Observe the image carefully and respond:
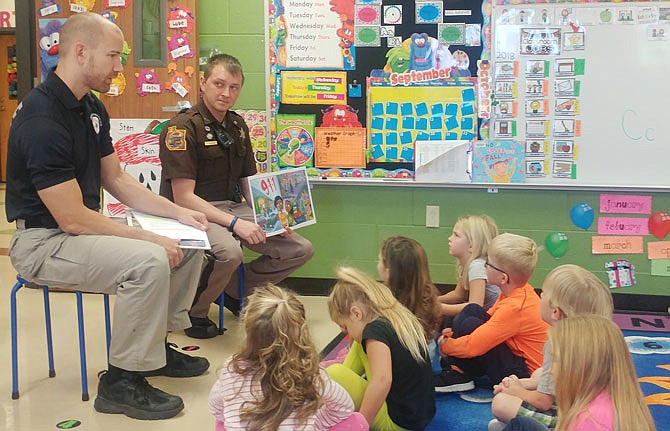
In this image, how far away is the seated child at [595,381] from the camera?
1.79 meters

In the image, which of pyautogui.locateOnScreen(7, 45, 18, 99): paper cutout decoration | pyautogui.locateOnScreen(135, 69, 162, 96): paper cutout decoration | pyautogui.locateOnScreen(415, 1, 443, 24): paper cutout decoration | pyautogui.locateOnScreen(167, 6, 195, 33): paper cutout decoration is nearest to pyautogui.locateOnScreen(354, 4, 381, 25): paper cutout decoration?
pyautogui.locateOnScreen(415, 1, 443, 24): paper cutout decoration

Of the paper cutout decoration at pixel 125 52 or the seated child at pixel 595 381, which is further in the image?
the paper cutout decoration at pixel 125 52

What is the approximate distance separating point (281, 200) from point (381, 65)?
96 centimetres

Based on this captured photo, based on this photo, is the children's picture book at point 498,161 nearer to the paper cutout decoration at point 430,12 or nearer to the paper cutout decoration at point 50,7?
the paper cutout decoration at point 430,12

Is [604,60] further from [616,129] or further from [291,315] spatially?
[291,315]

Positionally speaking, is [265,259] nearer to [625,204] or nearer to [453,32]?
[453,32]

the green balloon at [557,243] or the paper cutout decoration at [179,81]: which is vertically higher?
the paper cutout decoration at [179,81]

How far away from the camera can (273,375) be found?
6.47 feet

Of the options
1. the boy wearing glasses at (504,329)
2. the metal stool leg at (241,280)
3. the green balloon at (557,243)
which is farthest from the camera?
the green balloon at (557,243)

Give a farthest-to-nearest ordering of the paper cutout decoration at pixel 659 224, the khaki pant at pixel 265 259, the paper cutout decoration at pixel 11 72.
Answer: the paper cutout decoration at pixel 11 72, the paper cutout decoration at pixel 659 224, the khaki pant at pixel 265 259

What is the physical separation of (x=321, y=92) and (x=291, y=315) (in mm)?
2497

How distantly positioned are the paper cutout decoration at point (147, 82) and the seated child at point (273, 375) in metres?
2.61

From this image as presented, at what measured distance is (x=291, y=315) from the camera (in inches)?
78.8

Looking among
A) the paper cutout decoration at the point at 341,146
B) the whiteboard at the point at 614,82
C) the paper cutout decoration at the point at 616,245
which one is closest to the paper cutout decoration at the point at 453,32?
the whiteboard at the point at 614,82
